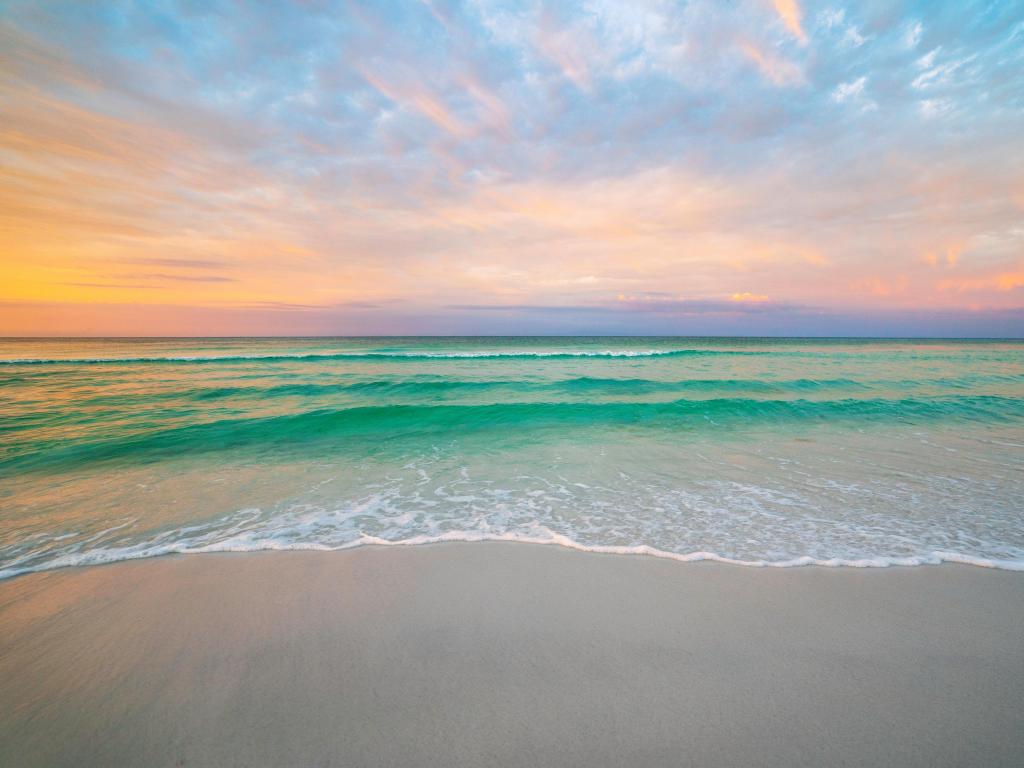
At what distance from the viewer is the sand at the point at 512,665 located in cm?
210

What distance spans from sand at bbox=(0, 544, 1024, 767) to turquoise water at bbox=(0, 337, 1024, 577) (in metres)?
0.66

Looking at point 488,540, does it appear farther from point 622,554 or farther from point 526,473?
point 526,473

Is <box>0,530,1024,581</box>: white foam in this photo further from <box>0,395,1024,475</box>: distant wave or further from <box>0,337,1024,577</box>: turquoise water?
<box>0,395,1024,475</box>: distant wave

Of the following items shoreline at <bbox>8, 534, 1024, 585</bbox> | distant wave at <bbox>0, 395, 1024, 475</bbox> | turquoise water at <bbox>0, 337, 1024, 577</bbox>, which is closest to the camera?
shoreline at <bbox>8, 534, 1024, 585</bbox>

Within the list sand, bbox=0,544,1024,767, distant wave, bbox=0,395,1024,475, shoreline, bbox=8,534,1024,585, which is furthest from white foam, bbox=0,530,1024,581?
distant wave, bbox=0,395,1024,475

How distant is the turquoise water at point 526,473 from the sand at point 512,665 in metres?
0.66

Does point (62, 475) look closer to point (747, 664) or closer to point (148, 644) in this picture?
point (148, 644)

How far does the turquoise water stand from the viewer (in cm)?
451

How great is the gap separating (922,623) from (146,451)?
36.8 ft

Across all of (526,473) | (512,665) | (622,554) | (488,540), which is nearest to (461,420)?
(526,473)

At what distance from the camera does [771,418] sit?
463 inches

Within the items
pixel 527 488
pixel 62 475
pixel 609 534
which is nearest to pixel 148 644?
pixel 609 534

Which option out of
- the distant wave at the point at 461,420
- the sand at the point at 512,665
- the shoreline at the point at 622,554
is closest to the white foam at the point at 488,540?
the shoreline at the point at 622,554

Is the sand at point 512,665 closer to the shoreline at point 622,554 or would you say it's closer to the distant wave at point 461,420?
the shoreline at point 622,554
